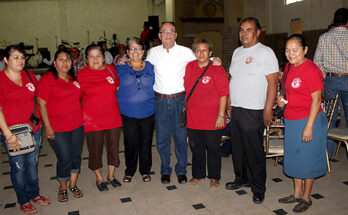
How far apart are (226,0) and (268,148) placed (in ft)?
26.6

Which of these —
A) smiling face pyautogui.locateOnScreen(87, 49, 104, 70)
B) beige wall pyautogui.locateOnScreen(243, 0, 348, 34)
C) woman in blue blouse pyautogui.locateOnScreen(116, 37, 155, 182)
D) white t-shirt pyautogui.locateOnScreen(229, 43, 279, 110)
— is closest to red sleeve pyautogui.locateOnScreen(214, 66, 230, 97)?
white t-shirt pyautogui.locateOnScreen(229, 43, 279, 110)

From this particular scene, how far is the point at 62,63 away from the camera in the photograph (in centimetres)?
284

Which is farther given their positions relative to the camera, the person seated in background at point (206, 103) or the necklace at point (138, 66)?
the necklace at point (138, 66)

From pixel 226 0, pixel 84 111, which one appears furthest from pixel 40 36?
pixel 84 111

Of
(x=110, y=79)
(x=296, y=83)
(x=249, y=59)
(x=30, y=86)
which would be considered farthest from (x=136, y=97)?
(x=296, y=83)

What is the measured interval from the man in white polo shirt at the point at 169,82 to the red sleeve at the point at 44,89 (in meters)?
1.11

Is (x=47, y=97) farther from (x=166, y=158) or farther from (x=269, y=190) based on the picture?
(x=269, y=190)

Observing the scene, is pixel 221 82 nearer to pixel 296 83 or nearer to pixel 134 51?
pixel 296 83

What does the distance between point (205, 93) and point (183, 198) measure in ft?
3.69

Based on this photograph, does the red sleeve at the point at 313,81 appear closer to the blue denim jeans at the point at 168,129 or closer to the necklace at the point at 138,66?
the blue denim jeans at the point at 168,129

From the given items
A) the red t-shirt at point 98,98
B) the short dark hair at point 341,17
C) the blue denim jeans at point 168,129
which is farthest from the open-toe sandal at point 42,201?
the short dark hair at point 341,17

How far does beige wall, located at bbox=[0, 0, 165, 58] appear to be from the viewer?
58.1 feet

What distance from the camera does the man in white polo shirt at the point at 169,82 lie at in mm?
3176

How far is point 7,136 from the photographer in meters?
2.49
